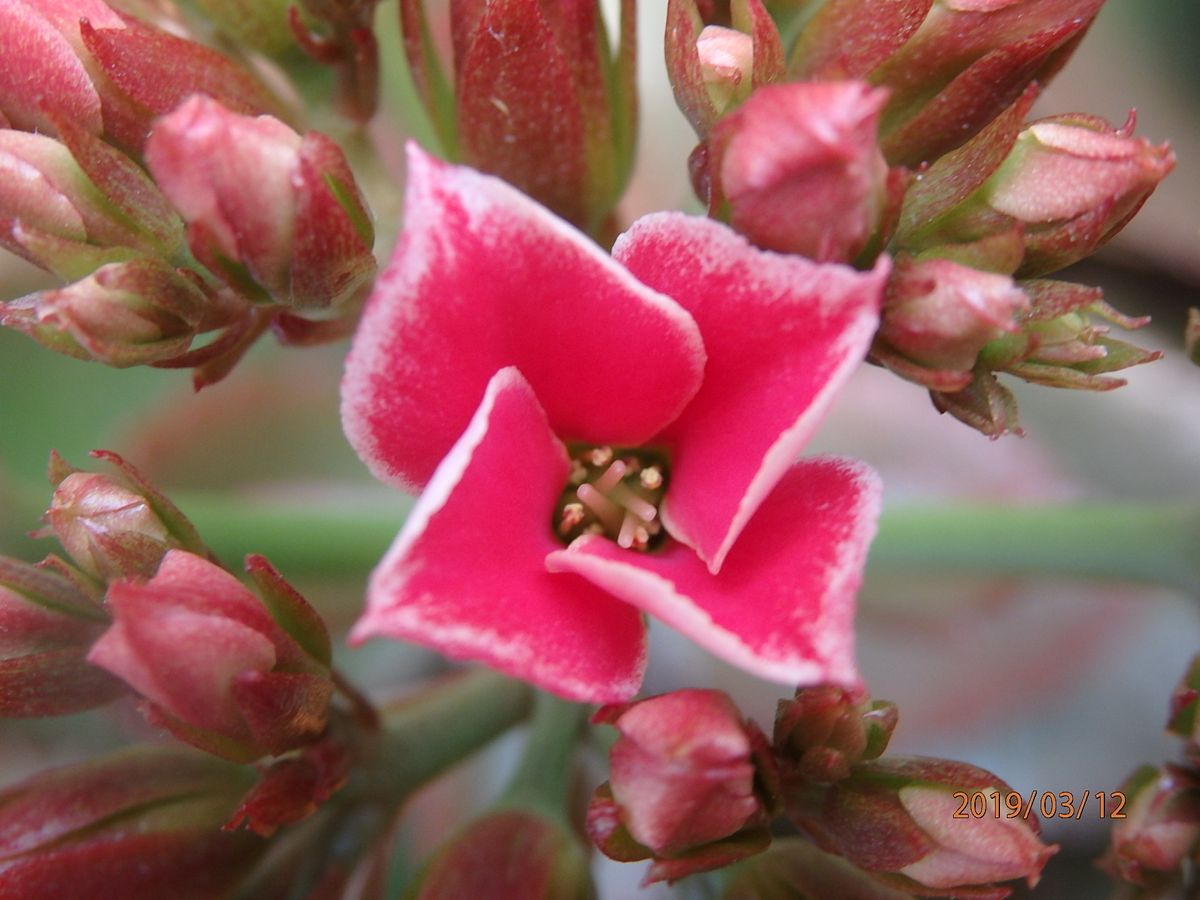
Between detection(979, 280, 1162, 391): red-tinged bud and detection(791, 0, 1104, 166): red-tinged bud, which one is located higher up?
detection(791, 0, 1104, 166): red-tinged bud

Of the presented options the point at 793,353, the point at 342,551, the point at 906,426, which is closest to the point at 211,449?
the point at 342,551

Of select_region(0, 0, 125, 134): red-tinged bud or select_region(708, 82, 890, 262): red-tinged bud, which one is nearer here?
select_region(708, 82, 890, 262): red-tinged bud

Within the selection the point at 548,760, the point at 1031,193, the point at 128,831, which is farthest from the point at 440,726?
the point at 1031,193

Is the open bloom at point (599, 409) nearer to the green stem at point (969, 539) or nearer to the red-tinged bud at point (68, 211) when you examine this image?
the red-tinged bud at point (68, 211)

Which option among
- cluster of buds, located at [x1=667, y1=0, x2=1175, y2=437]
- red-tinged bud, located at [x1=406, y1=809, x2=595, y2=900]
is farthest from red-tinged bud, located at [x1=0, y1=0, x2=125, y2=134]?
red-tinged bud, located at [x1=406, y1=809, x2=595, y2=900]

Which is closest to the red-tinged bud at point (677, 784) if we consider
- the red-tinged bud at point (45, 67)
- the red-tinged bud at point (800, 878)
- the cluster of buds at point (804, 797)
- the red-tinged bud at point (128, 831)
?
the cluster of buds at point (804, 797)

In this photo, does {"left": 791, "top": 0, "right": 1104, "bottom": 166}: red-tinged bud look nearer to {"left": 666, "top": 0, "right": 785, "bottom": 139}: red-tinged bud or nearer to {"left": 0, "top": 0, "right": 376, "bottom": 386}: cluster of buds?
{"left": 666, "top": 0, "right": 785, "bottom": 139}: red-tinged bud

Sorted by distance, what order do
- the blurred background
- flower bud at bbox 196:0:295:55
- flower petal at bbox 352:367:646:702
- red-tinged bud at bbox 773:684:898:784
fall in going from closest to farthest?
1. flower petal at bbox 352:367:646:702
2. red-tinged bud at bbox 773:684:898:784
3. flower bud at bbox 196:0:295:55
4. the blurred background
